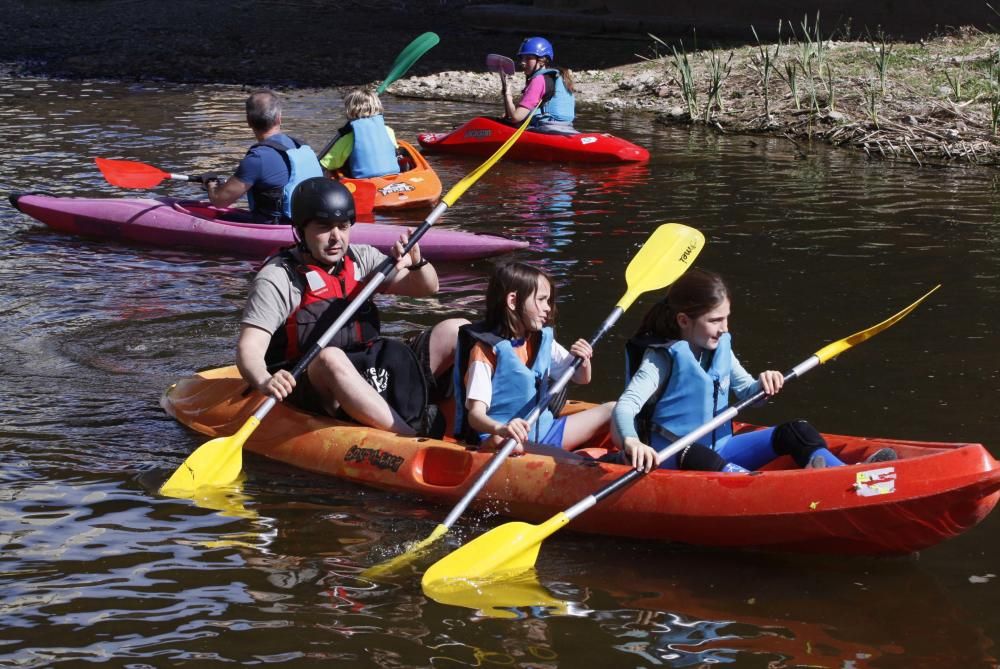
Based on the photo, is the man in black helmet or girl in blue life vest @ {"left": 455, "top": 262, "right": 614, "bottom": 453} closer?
girl in blue life vest @ {"left": 455, "top": 262, "right": 614, "bottom": 453}

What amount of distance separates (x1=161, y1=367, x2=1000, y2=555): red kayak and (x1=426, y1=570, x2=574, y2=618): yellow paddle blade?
42cm

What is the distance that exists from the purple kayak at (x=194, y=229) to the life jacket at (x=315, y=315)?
2.84 m

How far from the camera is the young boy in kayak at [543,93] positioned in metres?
11.4

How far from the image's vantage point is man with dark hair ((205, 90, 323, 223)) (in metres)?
7.92

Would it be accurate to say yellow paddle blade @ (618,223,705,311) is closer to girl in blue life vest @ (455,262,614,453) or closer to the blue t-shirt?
girl in blue life vest @ (455,262,614,453)

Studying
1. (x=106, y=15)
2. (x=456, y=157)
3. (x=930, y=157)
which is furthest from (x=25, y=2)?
(x=930, y=157)

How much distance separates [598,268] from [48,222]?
370 cm

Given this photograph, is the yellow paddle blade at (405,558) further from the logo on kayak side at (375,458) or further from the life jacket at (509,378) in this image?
the life jacket at (509,378)

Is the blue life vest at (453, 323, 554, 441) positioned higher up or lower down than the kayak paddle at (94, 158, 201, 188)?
lower down

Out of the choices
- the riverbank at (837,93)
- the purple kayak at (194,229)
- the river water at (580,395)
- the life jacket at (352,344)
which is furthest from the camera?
the riverbank at (837,93)

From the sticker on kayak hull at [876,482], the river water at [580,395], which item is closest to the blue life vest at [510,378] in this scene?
the river water at [580,395]

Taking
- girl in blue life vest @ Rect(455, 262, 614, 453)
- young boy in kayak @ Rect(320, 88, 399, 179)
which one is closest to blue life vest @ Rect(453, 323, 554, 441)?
girl in blue life vest @ Rect(455, 262, 614, 453)

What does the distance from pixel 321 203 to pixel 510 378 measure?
958 millimetres

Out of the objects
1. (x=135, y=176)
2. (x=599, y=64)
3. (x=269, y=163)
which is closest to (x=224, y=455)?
(x=269, y=163)
